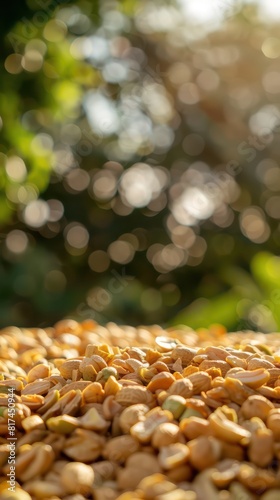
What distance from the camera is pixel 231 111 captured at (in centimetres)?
226

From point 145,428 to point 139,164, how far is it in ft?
5.50

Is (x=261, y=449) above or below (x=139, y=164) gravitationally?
below

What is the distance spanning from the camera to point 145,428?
52 cm

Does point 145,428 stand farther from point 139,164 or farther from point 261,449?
point 139,164

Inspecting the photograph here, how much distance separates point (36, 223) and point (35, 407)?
147 centimetres

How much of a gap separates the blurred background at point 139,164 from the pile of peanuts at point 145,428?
0.99 metres

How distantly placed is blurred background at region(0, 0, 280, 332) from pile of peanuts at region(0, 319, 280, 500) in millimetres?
991

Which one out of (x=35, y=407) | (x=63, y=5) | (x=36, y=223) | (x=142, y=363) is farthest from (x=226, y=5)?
(x=35, y=407)

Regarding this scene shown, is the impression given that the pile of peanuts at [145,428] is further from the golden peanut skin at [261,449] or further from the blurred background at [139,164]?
the blurred background at [139,164]

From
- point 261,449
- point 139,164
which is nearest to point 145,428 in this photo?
point 261,449

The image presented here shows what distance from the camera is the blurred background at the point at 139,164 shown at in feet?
5.69

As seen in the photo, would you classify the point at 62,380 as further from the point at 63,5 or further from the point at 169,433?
the point at 63,5

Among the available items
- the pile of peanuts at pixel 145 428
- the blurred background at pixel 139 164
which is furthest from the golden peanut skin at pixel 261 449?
the blurred background at pixel 139 164

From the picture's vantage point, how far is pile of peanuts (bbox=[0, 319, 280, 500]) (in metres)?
0.47
